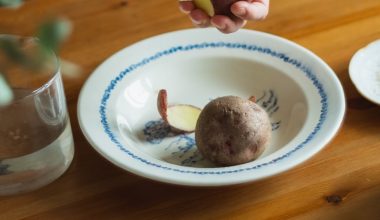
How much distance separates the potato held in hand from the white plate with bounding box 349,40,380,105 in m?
0.21

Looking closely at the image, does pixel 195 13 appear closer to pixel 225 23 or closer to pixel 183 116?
pixel 225 23

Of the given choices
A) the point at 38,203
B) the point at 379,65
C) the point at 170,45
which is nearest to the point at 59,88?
the point at 38,203

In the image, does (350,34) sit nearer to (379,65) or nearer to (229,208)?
(379,65)

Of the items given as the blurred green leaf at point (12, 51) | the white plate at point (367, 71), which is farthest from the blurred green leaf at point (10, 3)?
the white plate at point (367, 71)

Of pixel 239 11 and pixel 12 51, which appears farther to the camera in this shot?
pixel 239 11

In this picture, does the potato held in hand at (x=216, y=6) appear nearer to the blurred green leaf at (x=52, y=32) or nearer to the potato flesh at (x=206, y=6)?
the potato flesh at (x=206, y=6)

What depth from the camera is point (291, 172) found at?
27.9 inches

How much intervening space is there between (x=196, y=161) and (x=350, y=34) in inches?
14.2

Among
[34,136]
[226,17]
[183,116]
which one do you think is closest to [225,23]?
[226,17]

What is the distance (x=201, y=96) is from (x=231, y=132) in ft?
0.62

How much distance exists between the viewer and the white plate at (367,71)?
31.7 inches

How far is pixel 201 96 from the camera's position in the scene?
0.87m

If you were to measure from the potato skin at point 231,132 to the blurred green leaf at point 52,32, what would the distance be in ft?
1.28

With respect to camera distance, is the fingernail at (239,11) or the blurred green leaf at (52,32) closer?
the blurred green leaf at (52,32)
